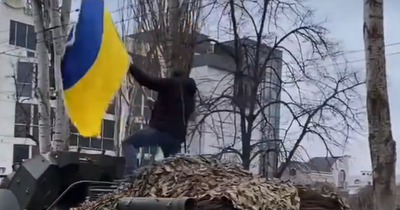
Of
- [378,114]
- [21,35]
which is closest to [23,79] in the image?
[21,35]

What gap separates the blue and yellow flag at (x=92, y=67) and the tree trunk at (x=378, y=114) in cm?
263

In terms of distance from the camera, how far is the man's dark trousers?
630 cm

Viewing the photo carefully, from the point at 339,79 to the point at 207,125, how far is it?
10.0ft

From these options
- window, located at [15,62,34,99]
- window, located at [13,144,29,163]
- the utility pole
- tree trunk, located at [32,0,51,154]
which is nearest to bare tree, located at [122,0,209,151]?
tree trunk, located at [32,0,51,154]

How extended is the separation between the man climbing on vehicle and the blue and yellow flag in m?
0.29

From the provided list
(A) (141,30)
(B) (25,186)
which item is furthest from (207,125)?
(B) (25,186)

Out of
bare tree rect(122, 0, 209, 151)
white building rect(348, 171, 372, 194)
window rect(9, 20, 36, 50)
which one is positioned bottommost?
white building rect(348, 171, 372, 194)

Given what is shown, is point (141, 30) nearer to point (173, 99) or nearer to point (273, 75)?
point (273, 75)

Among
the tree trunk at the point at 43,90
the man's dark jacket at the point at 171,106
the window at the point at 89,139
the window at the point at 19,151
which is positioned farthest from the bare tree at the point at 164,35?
the window at the point at 19,151

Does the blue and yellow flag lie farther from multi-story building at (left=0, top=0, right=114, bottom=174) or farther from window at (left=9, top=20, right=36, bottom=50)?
window at (left=9, top=20, right=36, bottom=50)

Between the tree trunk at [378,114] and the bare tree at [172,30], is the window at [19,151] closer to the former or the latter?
the bare tree at [172,30]

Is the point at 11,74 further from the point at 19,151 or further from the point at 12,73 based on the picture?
the point at 19,151

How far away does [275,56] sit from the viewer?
1563 cm

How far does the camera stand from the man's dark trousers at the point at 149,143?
248 inches
